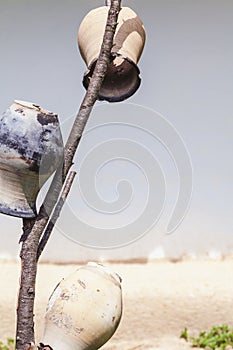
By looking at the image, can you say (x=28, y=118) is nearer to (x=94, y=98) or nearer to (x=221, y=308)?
(x=94, y=98)

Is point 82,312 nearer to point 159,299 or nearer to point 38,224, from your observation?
point 38,224

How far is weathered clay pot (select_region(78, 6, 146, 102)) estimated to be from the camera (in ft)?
3.00

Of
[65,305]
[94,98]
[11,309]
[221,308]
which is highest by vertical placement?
[94,98]

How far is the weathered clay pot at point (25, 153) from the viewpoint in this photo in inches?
29.5

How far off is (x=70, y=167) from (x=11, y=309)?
9.08 ft

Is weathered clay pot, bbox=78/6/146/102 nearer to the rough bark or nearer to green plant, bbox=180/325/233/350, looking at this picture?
the rough bark

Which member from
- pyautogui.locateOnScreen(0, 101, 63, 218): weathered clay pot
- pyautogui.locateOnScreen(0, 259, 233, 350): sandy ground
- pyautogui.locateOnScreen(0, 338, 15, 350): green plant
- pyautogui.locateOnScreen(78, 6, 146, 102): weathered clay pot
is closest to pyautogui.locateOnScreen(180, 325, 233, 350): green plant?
pyautogui.locateOnScreen(0, 259, 233, 350): sandy ground

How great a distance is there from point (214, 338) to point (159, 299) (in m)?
0.69

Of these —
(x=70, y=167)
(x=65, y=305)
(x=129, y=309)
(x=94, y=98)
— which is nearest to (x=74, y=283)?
(x=65, y=305)

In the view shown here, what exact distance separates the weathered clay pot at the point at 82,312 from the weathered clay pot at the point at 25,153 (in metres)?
0.12

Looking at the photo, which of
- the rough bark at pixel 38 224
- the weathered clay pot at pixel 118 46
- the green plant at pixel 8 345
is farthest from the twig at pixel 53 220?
→ the green plant at pixel 8 345

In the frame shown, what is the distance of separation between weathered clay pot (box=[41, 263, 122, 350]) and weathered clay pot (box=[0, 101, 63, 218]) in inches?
4.6

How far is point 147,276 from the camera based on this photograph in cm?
439

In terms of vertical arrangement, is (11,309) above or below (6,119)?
below
